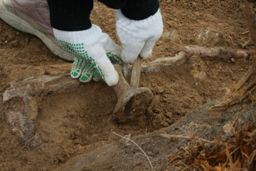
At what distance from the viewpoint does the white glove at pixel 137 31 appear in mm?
2041

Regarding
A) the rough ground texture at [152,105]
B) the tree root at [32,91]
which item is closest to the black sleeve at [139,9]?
the rough ground texture at [152,105]


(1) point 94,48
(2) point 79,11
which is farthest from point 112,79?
(2) point 79,11

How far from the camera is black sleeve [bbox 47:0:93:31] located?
6.55ft

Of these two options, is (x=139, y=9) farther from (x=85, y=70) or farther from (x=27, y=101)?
(x=27, y=101)

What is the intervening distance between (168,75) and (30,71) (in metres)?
0.60

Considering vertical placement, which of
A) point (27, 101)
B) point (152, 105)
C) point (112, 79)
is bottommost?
point (27, 101)

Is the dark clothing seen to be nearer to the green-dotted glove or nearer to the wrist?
the wrist

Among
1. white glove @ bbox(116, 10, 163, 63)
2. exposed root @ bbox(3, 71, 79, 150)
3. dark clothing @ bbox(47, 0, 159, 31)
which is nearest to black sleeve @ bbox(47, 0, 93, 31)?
dark clothing @ bbox(47, 0, 159, 31)

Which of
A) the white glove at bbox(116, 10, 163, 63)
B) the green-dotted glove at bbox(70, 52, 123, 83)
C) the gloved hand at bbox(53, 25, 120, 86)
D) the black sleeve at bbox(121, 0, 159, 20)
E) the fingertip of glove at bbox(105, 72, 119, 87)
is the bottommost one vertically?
the green-dotted glove at bbox(70, 52, 123, 83)

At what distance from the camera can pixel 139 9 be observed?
6.57 ft

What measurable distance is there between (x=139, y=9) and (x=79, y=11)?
21 centimetres

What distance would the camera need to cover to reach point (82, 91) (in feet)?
7.83

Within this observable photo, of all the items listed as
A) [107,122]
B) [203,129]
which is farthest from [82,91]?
[203,129]

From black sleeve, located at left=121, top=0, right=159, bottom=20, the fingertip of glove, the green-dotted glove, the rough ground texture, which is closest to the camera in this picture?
the rough ground texture
